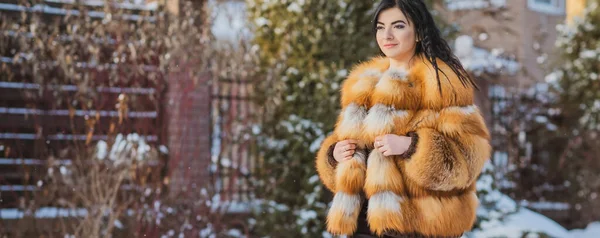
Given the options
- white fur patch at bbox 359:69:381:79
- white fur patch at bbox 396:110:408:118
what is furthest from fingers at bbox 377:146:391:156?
white fur patch at bbox 359:69:381:79

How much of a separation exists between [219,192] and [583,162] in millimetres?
5304

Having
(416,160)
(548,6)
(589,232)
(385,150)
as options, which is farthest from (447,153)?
(548,6)

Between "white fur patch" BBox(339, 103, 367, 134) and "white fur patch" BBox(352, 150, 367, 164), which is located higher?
"white fur patch" BBox(339, 103, 367, 134)

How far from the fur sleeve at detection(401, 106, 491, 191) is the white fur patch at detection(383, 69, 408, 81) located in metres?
0.23

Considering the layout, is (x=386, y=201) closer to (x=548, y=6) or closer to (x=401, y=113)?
(x=401, y=113)

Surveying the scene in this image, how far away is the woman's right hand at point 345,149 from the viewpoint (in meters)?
2.97

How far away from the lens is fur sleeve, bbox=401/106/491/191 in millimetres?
2742

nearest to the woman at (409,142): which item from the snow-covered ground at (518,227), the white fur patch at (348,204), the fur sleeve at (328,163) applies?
the white fur patch at (348,204)

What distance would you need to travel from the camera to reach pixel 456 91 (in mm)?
2820

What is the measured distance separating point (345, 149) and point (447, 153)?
441 millimetres

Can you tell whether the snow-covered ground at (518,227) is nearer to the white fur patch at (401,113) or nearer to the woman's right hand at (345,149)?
the woman's right hand at (345,149)

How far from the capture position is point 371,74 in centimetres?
307

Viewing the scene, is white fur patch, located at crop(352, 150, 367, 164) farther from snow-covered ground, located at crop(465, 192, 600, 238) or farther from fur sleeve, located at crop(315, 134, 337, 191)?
snow-covered ground, located at crop(465, 192, 600, 238)

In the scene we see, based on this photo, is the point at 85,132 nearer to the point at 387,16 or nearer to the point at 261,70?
the point at 261,70
